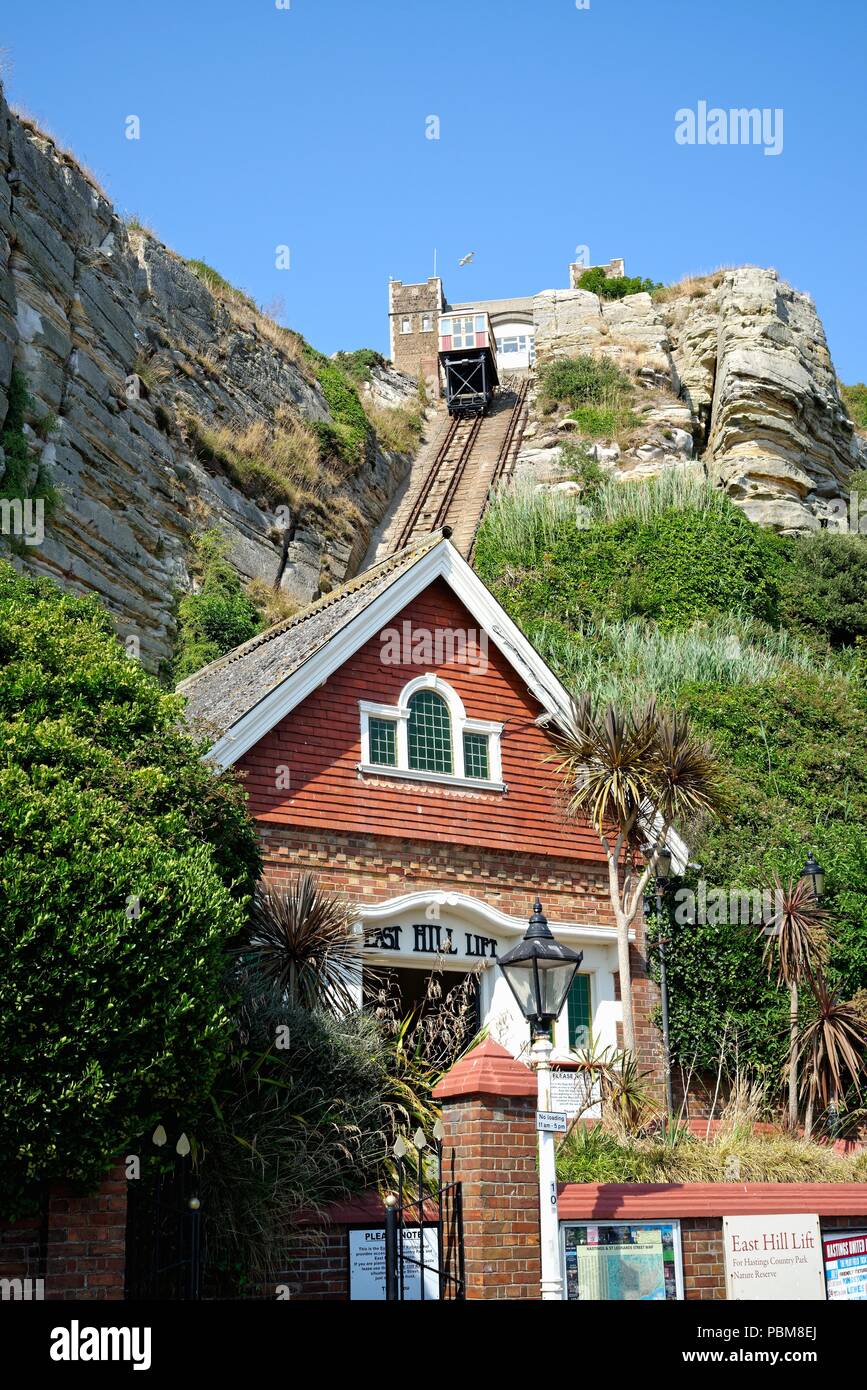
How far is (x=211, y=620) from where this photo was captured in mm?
33156

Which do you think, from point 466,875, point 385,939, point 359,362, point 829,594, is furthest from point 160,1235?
point 359,362

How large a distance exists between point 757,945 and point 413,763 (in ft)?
17.7

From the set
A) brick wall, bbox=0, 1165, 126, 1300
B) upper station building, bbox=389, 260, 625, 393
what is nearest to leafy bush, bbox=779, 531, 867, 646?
brick wall, bbox=0, 1165, 126, 1300

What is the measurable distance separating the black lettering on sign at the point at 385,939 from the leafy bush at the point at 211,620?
13784 mm

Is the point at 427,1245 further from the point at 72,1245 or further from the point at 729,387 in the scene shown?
the point at 729,387

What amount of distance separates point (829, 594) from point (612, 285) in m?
32.0

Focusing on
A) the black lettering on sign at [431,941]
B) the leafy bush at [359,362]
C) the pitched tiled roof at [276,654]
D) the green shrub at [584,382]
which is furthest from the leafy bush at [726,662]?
the leafy bush at [359,362]

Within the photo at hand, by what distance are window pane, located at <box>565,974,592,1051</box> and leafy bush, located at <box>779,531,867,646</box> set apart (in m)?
18.7

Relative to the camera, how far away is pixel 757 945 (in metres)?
19.9

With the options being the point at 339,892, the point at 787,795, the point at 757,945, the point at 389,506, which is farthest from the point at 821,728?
the point at 389,506

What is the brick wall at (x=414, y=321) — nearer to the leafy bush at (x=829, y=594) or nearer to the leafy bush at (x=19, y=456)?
the leafy bush at (x=829, y=594)

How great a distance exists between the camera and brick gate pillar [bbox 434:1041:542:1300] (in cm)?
1125

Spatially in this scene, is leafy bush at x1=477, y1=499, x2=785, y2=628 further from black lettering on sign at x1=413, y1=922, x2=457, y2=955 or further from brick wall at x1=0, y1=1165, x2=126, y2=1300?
brick wall at x1=0, y1=1165, x2=126, y2=1300

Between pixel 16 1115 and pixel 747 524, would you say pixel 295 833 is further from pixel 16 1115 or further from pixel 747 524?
pixel 747 524
